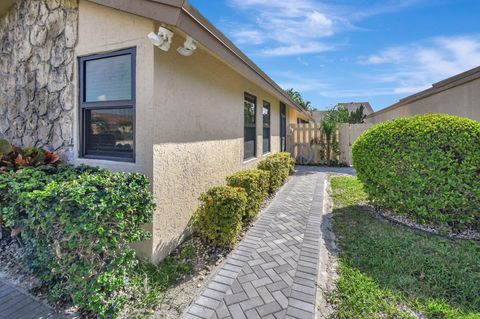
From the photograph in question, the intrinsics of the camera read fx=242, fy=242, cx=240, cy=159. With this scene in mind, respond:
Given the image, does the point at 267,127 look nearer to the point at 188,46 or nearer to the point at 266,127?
the point at 266,127

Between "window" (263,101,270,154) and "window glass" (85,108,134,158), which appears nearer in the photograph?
"window glass" (85,108,134,158)

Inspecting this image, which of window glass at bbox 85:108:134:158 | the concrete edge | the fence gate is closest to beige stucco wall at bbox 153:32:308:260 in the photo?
window glass at bbox 85:108:134:158

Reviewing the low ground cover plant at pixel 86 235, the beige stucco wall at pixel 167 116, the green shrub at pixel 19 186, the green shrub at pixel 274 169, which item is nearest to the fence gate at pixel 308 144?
the green shrub at pixel 274 169

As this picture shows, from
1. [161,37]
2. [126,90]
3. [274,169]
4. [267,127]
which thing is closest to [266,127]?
[267,127]

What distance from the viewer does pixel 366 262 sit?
11.2 feet

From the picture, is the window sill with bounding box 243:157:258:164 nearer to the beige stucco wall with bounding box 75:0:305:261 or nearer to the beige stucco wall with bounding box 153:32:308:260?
the beige stucco wall with bounding box 153:32:308:260

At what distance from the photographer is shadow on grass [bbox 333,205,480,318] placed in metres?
2.71

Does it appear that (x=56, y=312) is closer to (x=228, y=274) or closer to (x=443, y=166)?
(x=228, y=274)

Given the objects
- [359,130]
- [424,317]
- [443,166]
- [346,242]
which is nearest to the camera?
[424,317]

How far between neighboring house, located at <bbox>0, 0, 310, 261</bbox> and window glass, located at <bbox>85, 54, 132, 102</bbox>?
0.02 metres

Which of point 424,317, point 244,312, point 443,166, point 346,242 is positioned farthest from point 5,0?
point 443,166

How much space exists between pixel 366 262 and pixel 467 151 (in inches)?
111

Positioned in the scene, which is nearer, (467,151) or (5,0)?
(467,151)

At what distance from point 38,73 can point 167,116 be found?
3.03 m
